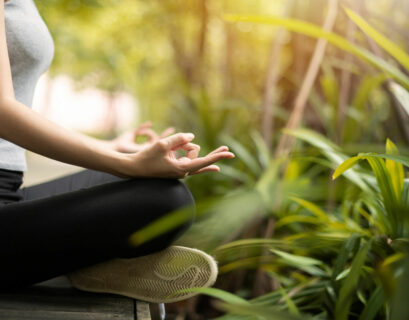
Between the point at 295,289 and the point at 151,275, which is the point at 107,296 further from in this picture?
the point at 295,289

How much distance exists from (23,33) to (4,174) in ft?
0.82

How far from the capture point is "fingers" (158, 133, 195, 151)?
0.67 metres

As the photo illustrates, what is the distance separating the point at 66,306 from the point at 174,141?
0.32m

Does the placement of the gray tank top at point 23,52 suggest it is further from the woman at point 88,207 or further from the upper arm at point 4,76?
the upper arm at point 4,76

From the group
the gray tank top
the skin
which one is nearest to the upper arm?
the skin

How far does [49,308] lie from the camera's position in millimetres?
727

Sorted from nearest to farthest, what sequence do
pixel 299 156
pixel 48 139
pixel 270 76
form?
pixel 48 139 < pixel 299 156 < pixel 270 76

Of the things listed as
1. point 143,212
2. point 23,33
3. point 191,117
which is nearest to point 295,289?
point 143,212

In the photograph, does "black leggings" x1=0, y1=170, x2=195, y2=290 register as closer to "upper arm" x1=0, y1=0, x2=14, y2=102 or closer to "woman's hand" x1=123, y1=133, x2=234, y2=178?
"woman's hand" x1=123, y1=133, x2=234, y2=178

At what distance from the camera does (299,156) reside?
1072 millimetres

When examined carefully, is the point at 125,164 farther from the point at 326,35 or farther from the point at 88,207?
the point at 326,35

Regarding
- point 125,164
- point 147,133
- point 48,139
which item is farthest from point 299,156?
point 48,139

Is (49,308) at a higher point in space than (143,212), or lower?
lower

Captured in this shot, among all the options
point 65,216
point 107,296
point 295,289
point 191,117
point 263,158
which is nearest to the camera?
point 65,216
